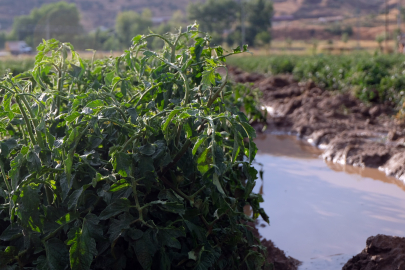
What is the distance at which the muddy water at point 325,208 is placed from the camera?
10.9 feet

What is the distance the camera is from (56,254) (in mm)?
1591

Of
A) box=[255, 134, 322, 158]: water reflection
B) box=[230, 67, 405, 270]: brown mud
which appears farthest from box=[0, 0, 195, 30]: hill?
box=[255, 134, 322, 158]: water reflection

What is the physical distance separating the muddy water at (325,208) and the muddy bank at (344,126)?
0.25 m

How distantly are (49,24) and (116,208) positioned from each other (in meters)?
65.0

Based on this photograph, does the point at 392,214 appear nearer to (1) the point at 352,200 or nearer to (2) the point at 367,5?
(1) the point at 352,200

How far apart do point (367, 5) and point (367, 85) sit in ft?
308

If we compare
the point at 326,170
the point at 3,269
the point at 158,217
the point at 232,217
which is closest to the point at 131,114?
the point at 158,217

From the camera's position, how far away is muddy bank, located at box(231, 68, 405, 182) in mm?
5484

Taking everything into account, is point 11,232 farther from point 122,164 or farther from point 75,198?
point 122,164

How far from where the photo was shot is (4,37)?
6594cm

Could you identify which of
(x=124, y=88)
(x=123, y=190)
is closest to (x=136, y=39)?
(x=124, y=88)

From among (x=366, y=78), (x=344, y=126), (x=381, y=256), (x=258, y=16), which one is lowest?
(x=344, y=126)

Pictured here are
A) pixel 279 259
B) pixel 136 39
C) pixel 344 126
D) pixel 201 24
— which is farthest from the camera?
pixel 201 24

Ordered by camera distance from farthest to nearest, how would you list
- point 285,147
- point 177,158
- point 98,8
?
point 98,8
point 285,147
point 177,158
